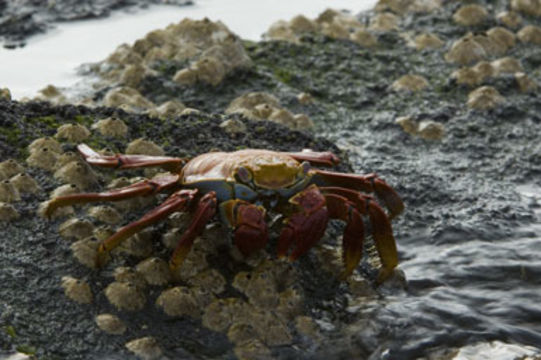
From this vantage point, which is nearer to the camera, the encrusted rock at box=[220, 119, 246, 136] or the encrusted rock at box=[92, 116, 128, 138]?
the encrusted rock at box=[92, 116, 128, 138]

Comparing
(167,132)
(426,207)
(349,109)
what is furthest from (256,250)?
(349,109)

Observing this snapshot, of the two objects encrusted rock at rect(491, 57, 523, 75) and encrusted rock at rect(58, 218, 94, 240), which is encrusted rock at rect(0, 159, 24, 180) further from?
encrusted rock at rect(491, 57, 523, 75)

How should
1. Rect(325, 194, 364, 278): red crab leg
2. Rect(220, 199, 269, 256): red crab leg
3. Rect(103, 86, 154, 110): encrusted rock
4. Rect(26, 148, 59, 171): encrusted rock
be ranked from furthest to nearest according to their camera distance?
Rect(103, 86, 154, 110): encrusted rock
Rect(26, 148, 59, 171): encrusted rock
Rect(325, 194, 364, 278): red crab leg
Rect(220, 199, 269, 256): red crab leg

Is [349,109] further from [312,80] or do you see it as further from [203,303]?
[203,303]

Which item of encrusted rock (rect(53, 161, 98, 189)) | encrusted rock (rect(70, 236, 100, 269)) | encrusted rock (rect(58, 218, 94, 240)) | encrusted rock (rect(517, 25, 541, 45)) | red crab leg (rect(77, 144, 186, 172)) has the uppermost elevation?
encrusted rock (rect(517, 25, 541, 45))

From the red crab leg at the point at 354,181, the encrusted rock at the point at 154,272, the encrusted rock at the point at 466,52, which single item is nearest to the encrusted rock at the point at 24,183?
the encrusted rock at the point at 154,272

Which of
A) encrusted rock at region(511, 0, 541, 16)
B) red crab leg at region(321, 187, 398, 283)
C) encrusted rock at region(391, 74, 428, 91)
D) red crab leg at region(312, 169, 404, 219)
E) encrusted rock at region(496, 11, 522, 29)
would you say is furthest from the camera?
encrusted rock at region(511, 0, 541, 16)

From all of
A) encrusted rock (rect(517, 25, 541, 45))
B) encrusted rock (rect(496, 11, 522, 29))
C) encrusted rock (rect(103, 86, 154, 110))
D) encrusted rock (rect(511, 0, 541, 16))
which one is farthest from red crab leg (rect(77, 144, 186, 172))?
encrusted rock (rect(511, 0, 541, 16))
